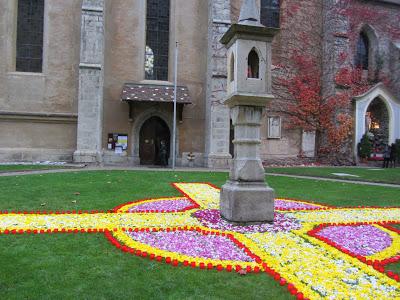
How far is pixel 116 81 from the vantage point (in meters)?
21.2

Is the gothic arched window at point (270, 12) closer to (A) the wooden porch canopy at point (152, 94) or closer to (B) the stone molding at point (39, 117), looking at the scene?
(A) the wooden porch canopy at point (152, 94)

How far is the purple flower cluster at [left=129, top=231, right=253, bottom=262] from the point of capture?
4.85 meters

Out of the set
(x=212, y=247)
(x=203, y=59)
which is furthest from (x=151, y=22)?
(x=212, y=247)

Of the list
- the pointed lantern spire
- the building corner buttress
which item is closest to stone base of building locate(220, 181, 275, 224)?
the pointed lantern spire

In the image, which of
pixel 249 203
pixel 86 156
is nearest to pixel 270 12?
pixel 86 156

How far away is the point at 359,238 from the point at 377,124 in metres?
22.1

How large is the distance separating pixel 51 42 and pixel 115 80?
12.4 feet

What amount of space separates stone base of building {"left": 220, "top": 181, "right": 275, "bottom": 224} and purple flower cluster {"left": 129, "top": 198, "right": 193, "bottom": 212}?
1532 mm

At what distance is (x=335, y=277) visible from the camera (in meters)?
4.08

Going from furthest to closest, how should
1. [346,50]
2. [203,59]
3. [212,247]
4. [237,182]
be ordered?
[346,50] < [203,59] < [237,182] < [212,247]

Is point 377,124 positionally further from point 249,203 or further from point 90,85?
point 249,203

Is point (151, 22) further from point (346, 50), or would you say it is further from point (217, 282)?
point (217, 282)

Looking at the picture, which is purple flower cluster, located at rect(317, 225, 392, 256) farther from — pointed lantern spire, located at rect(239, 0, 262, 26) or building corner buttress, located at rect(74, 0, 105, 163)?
building corner buttress, located at rect(74, 0, 105, 163)

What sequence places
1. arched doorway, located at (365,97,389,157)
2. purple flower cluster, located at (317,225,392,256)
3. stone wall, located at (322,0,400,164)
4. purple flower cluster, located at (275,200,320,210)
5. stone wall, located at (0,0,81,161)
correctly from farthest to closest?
1. arched doorway, located at (365,97,389,157)
2. stone wall, located at (322,0,400,164)
3. stone wall, located at (0,0,81,161)
4. purple flower cluster, located at (275,200,320,210)
5. purple flower cluster, located at (317,225,392,256)
